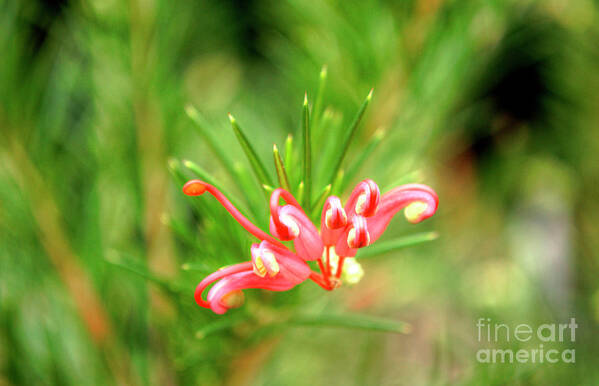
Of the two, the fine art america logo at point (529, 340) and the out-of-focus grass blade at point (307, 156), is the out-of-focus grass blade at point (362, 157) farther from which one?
the fine art america logo at point (529, 340)

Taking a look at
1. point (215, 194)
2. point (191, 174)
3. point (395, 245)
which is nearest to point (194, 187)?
point (215, 194)

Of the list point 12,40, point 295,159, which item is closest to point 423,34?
point 295,159

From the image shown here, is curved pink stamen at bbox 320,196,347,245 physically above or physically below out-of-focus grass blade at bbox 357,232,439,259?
below

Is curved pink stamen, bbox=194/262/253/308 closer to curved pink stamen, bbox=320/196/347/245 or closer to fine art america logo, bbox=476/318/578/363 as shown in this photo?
curved pink stamen, bbox=320/196/347/245

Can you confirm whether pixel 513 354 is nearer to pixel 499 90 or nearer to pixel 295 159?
pixel 295 159

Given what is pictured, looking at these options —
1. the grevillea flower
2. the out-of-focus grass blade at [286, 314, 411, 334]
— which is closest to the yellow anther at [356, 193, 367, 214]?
the grevillea flower
